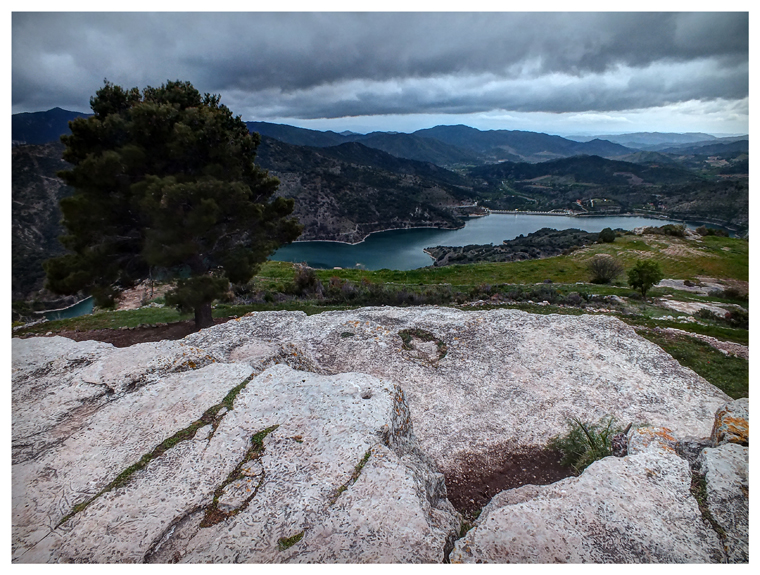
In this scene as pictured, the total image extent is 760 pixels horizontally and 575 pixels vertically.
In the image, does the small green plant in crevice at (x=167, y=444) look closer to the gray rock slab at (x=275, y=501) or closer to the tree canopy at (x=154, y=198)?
the gray rock slab at (x=275, y=501)

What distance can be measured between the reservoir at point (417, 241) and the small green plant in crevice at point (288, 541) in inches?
2014

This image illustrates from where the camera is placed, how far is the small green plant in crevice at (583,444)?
4.70 meters

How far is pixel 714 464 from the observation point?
3584mm

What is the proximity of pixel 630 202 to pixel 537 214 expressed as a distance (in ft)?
102

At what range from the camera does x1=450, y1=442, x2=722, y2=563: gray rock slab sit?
298 cm

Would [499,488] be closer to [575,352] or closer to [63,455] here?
[575,352]

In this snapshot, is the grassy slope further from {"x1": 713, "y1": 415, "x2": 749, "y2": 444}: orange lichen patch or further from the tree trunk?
{"x1": 713, "y1": 415, "x2": 749, "y2": 444}: orange lichen patch

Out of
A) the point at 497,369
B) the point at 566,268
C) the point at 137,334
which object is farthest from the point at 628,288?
the point at 137,334

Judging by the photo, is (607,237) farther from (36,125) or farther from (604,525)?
(36,125)

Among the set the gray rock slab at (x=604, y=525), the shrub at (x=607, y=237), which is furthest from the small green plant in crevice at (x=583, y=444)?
the shrub at (x=607, y=237)

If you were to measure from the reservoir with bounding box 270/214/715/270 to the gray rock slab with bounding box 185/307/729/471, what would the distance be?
45.3 metres

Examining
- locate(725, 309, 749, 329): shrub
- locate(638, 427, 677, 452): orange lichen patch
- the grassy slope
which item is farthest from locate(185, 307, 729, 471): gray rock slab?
locate(725, 309, 749, 329): shrub

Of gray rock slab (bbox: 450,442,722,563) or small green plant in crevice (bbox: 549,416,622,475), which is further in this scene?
small green plant in crevice (bbox: 549,416,622,475)

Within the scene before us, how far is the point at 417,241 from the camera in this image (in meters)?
88.1
